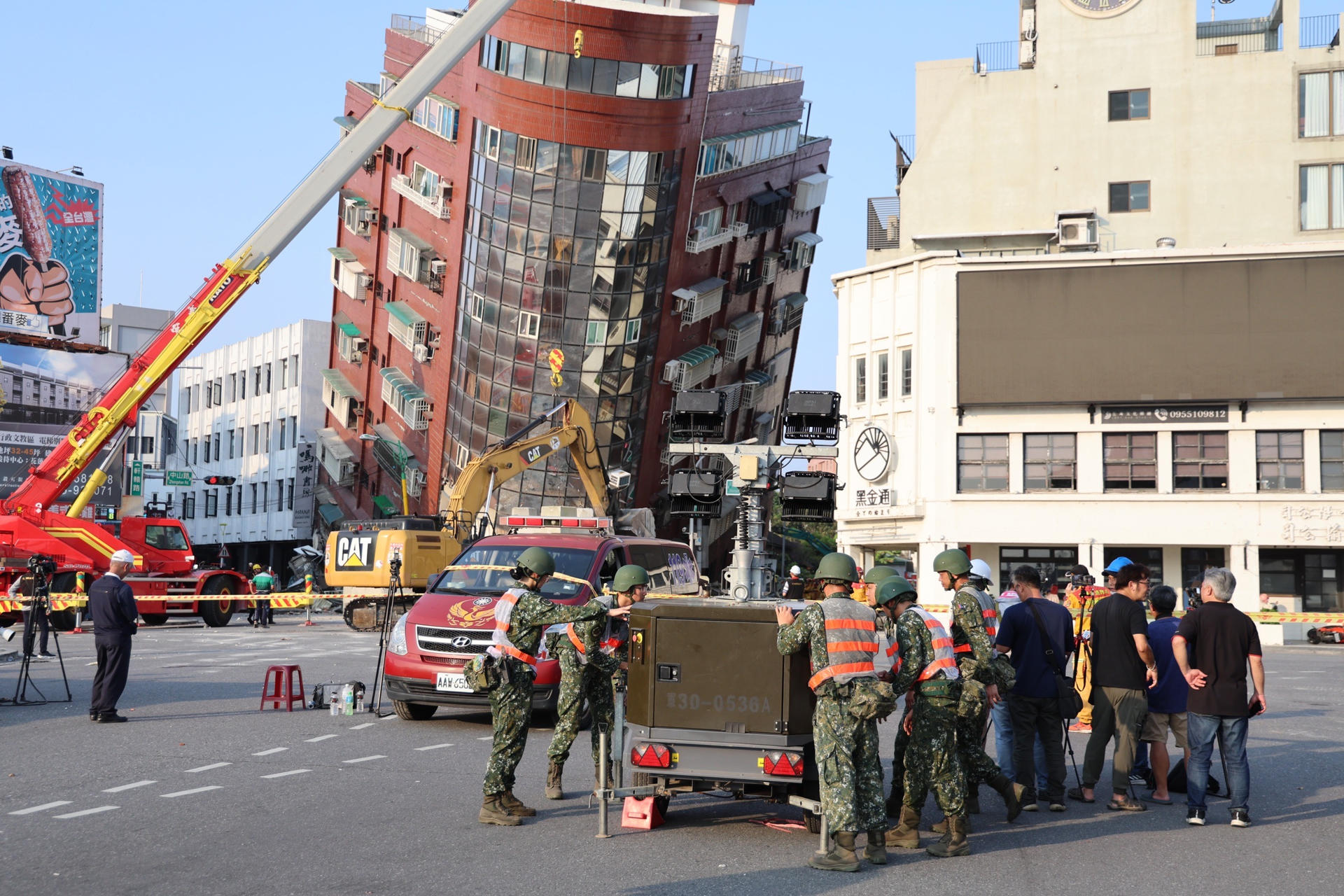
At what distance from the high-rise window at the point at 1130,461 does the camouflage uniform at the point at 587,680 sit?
38.8 metres

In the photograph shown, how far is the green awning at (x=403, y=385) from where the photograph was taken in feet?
206

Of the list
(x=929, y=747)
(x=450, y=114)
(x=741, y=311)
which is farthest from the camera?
(x=741, y=311)

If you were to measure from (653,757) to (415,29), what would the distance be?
55398 mm

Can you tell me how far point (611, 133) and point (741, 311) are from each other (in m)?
17.4

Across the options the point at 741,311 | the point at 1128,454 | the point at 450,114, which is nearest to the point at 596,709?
the point at 1128,454

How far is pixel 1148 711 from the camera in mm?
10898

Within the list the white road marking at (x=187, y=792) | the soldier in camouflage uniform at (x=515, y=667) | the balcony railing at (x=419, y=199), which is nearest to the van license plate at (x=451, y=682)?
the white road marking at (x=187, y=792)

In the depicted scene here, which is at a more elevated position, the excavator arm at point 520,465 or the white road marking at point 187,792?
the excavator arm at point 520,465

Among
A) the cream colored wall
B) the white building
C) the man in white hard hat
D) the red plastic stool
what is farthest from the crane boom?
the white building

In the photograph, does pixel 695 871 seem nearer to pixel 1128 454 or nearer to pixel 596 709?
pixel 596 709

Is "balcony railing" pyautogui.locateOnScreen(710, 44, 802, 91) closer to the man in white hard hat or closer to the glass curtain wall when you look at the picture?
the glass curtain wall

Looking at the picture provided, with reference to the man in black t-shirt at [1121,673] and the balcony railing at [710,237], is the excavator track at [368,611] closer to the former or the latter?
the balcony railing at [710,237]

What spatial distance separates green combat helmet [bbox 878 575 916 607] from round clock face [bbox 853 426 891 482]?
129ft

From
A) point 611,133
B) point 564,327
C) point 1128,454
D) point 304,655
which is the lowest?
point 304,655
